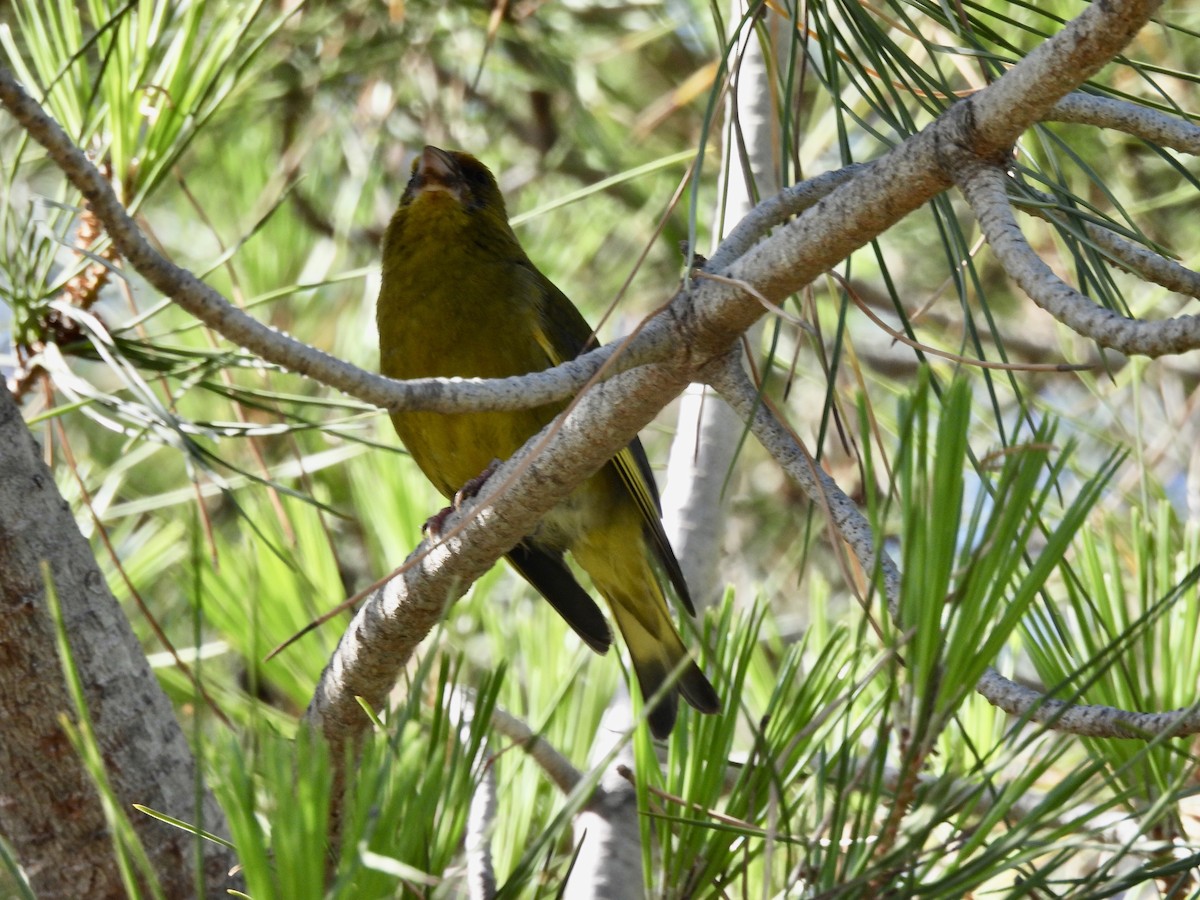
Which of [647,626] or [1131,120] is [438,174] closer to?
[647,626]

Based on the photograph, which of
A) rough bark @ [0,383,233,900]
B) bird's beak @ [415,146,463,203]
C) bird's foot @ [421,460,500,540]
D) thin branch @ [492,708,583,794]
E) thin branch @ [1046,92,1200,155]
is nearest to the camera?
thin branch @ [1046,92,1200,155]

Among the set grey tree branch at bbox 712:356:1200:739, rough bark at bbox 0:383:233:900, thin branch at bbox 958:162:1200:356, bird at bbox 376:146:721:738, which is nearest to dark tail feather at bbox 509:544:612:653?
bird at bbox 376:146:721:738

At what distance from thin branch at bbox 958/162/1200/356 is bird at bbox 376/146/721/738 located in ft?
5.27

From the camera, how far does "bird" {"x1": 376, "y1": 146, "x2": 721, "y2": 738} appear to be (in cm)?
292

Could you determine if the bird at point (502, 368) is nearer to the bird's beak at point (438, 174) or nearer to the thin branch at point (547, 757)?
the bird's beak at point (438, 174)

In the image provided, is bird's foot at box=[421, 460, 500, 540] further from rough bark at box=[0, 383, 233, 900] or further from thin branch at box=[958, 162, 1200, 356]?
thin branch at box=[958, 162, 1200, 356]

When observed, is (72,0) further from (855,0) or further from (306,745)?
(306,745)

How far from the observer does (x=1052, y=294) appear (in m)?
1.09

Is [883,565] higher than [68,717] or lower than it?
higher

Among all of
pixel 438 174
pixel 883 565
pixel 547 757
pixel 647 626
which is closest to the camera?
pixel 883 565

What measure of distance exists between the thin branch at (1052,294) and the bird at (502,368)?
161 cm

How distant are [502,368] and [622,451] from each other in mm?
480

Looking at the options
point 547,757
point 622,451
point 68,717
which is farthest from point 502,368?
point 68,717

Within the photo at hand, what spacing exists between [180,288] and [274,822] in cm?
42
